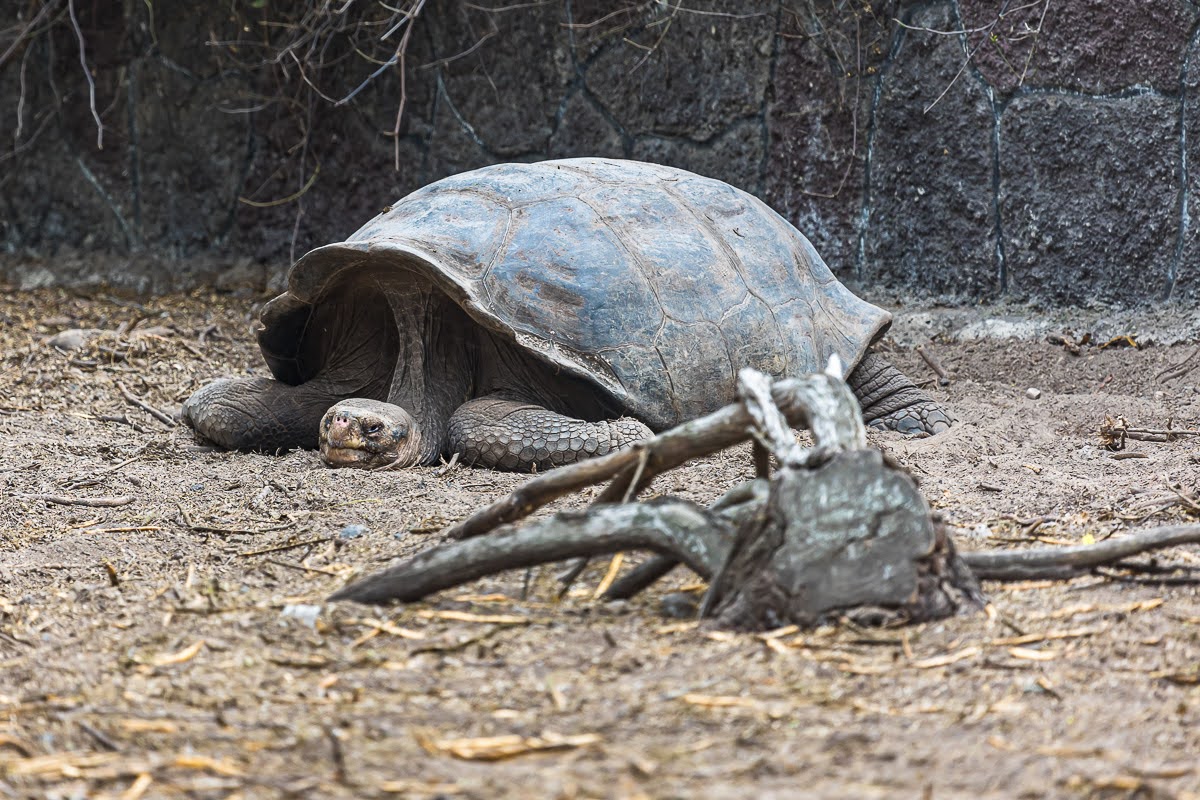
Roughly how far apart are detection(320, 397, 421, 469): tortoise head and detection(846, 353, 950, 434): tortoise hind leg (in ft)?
5.28

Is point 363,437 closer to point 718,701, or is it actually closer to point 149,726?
point 149,726

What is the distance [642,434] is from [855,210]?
2.42 meters

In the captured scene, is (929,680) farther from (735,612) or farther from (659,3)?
(659,3)

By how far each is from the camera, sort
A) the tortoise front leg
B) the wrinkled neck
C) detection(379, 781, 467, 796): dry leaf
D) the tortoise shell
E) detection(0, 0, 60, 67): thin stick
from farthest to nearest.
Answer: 1. detection(0, 0, 60, 67): thin stick
2. the wrinkled neck
3. the tortoise shell
4. the tortoise front leg
5. detection(379, 781, 467, 796): dry leaf

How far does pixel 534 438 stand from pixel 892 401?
1491 mm

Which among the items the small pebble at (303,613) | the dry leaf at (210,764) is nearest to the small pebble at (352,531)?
the small pebble at (303,613)

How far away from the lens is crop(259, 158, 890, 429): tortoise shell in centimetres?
365

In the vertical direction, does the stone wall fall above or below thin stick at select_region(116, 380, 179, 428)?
above

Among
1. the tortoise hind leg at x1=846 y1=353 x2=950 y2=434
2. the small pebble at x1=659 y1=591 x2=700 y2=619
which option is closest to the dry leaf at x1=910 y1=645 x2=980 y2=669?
the small pebble at x1=659 y1=591 x2=700 y2=619

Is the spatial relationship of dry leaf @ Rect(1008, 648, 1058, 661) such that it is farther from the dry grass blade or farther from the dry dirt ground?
the dry grass blade

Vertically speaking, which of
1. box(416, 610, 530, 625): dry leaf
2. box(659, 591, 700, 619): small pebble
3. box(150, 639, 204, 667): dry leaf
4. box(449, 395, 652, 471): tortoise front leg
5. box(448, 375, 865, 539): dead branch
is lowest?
box(449, 395, 652, 471): tortoise front leg

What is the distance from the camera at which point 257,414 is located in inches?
157

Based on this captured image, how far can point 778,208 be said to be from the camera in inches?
227

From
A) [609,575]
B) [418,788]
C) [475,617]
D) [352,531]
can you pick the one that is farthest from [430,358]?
[418,788]
